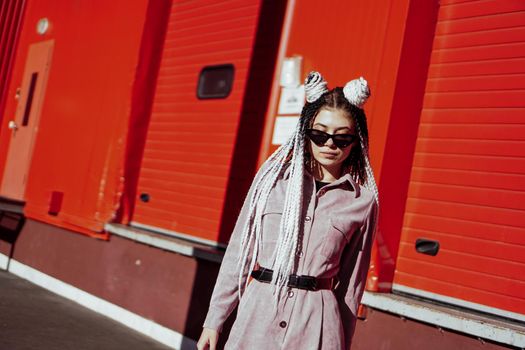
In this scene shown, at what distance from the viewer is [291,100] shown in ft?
18.5

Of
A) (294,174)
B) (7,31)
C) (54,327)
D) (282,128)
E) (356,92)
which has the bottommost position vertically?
(54,327)

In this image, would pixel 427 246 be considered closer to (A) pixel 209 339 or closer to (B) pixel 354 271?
(B) pixel 354 271

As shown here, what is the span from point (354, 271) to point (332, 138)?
0.53 meters

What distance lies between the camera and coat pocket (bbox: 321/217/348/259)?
242cm

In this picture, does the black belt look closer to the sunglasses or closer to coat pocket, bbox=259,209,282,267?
coat pocket, bbox=259,209,282,267

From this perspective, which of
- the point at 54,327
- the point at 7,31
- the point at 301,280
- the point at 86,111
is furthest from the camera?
the point at 7,31

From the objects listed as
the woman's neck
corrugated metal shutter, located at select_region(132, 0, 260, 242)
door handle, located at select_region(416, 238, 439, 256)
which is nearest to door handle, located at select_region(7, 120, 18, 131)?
corrugated metal shutter, located at select_region(132, 0, 260, 242)

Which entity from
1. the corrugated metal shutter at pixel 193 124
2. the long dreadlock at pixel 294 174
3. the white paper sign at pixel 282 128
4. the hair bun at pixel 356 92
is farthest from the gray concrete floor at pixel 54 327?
the hair bun at pixel 356 92

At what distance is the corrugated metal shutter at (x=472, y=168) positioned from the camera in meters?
4.36

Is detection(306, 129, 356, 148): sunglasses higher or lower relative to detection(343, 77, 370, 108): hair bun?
lower

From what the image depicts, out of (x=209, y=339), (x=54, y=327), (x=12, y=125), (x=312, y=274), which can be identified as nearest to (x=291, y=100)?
(x=54, y=327)

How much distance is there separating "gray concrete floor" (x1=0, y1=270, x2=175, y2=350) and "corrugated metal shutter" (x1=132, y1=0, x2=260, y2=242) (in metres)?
1.17

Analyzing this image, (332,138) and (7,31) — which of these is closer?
(332,138)

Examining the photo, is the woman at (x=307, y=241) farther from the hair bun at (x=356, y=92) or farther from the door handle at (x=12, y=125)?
the door handle at (x=12, y=125)
